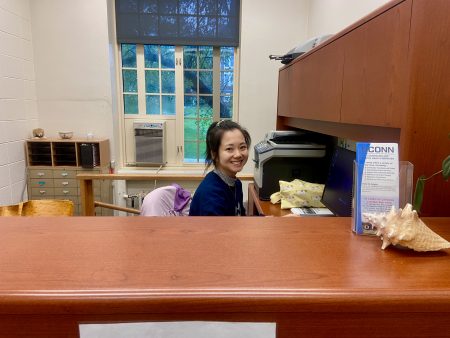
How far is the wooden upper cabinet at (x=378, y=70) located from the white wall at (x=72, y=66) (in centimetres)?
288

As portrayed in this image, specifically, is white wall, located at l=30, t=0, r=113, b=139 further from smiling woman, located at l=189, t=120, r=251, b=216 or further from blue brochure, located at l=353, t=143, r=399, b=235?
blue brochure, located at l=353, t=143, r=399, b=235

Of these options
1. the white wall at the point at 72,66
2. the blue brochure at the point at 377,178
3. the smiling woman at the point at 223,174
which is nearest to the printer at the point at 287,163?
the smiling woman at the point at 223,174

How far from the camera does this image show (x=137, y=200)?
3.76 m

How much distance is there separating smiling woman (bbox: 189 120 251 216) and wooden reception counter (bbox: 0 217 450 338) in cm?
99

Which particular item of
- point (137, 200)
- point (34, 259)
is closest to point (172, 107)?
point (137, 200)

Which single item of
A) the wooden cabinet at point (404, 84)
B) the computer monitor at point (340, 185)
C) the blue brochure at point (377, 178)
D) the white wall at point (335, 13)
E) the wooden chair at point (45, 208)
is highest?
the white wall at point (335, 13)

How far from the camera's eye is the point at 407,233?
0.57 m

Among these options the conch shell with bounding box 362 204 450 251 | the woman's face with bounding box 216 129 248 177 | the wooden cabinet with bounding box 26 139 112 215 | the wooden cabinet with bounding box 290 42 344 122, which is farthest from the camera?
the wooden cabinet with bounding box 26 139 112 215

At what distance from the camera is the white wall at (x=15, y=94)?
3025mm

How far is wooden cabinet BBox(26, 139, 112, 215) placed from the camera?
10.9 ft

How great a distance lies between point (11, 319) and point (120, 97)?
11.8 ft

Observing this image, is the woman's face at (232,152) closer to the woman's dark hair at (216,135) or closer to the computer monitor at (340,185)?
the woman's dark hair at (216,135)

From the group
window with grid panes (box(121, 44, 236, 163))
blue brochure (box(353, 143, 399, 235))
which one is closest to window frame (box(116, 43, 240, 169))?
window with grid panes (box(121, 44, 236, 163))

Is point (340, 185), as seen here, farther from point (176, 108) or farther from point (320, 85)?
point (176, 108)
